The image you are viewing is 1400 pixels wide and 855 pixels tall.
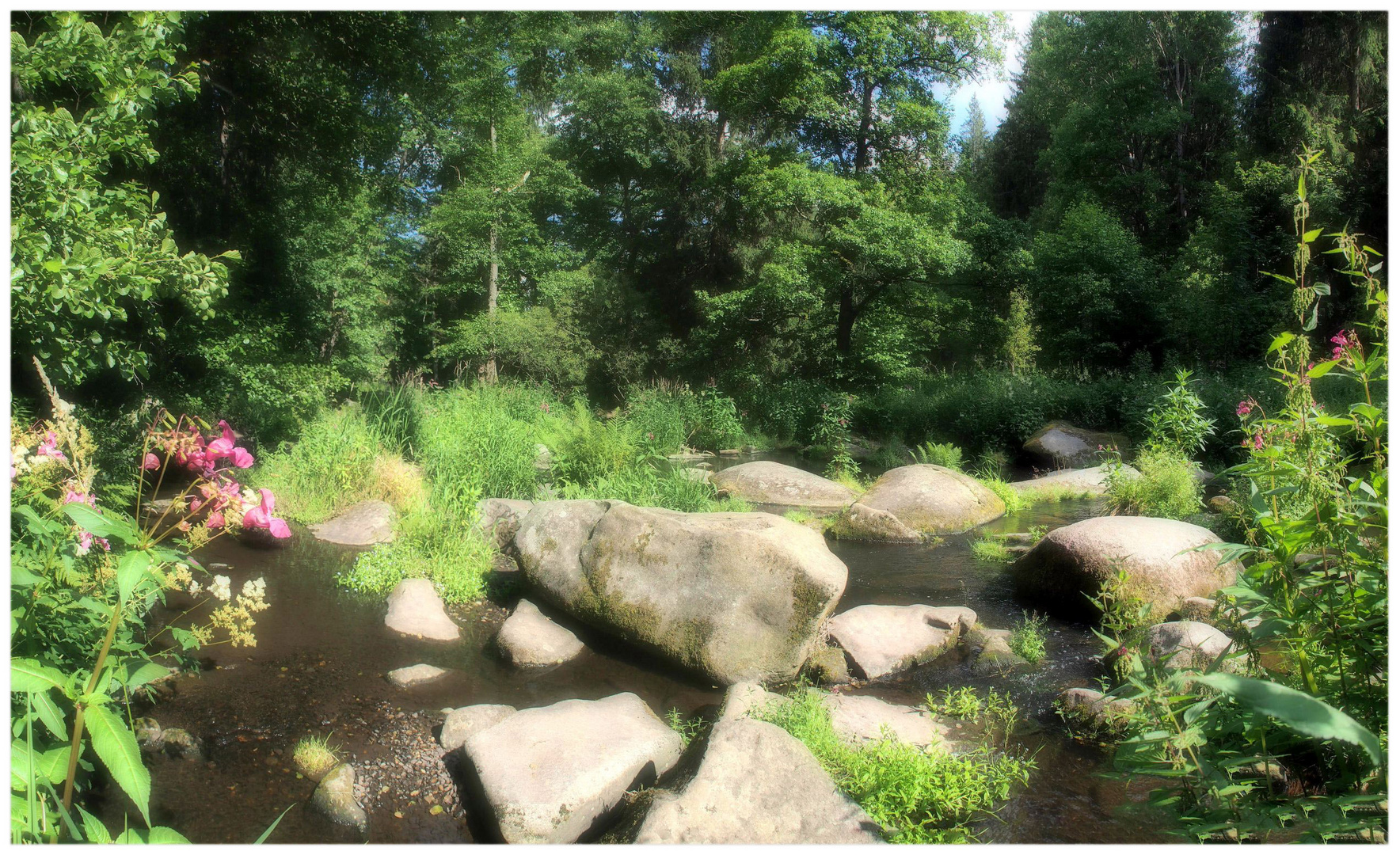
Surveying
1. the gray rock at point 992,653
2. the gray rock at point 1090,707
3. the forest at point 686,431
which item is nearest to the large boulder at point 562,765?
the forest at point 686,431

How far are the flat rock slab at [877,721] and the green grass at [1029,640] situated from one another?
3.44 ft

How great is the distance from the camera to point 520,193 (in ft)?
68.5

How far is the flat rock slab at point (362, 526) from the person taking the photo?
23.5 feet

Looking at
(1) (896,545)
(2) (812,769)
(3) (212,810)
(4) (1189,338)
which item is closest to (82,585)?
(3) (212,810)

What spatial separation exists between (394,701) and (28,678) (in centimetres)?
267

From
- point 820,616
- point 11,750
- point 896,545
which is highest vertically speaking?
point 11,750

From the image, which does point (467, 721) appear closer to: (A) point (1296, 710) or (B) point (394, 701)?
(B) point (394, 701)

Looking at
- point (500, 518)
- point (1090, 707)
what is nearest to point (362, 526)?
point (500, 518)

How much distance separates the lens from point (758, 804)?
2.79 meters

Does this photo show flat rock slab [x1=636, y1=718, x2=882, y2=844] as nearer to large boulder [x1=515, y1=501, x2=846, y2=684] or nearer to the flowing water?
the flowing water

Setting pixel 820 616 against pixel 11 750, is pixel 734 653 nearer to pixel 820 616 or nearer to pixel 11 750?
pixel 820 616

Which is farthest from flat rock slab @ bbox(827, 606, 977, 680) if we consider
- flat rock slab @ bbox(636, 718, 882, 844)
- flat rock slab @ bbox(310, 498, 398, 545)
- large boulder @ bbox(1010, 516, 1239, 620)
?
flat rock slab @ bbox(310, 498, 398, 545)

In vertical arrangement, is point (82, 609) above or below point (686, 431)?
above

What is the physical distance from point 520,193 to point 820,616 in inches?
733
